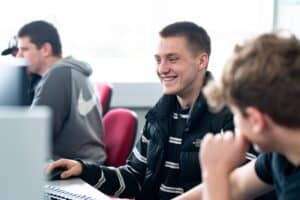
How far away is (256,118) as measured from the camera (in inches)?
46.0

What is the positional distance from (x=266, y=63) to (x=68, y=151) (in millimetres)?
1753

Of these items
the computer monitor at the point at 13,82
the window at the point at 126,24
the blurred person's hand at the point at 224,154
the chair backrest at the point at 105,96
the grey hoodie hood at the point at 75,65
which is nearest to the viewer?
the blurred person's hand at the point at 224,154

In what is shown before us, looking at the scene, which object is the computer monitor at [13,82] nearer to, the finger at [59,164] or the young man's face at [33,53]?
the finger at [59,164]

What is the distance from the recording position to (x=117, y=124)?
2771 millimetres

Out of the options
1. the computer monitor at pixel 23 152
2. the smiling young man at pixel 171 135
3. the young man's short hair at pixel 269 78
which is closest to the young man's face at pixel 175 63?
the smiling young man at pixel 171 135

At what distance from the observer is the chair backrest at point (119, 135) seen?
2682 millimetres

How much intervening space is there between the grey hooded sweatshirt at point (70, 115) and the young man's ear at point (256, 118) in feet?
5.31

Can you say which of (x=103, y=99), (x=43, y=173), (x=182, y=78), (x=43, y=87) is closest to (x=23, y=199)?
(x=43, y=173)

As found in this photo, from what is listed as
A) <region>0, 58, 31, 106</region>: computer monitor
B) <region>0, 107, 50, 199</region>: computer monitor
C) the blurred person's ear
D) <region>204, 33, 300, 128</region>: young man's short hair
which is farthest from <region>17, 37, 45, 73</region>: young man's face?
<region>0, 107, 50, 199</region>: computer monitor

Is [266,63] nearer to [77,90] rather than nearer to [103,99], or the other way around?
[77,90]

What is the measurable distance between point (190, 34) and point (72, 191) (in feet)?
2.72

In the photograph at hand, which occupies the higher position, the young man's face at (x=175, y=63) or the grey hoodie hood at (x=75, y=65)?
the young man's face at (x=175, y=63)

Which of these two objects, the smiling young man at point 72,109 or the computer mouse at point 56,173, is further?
the smiling young man at point 72,109

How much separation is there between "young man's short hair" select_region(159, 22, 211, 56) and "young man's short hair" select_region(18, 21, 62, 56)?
3.42ft
